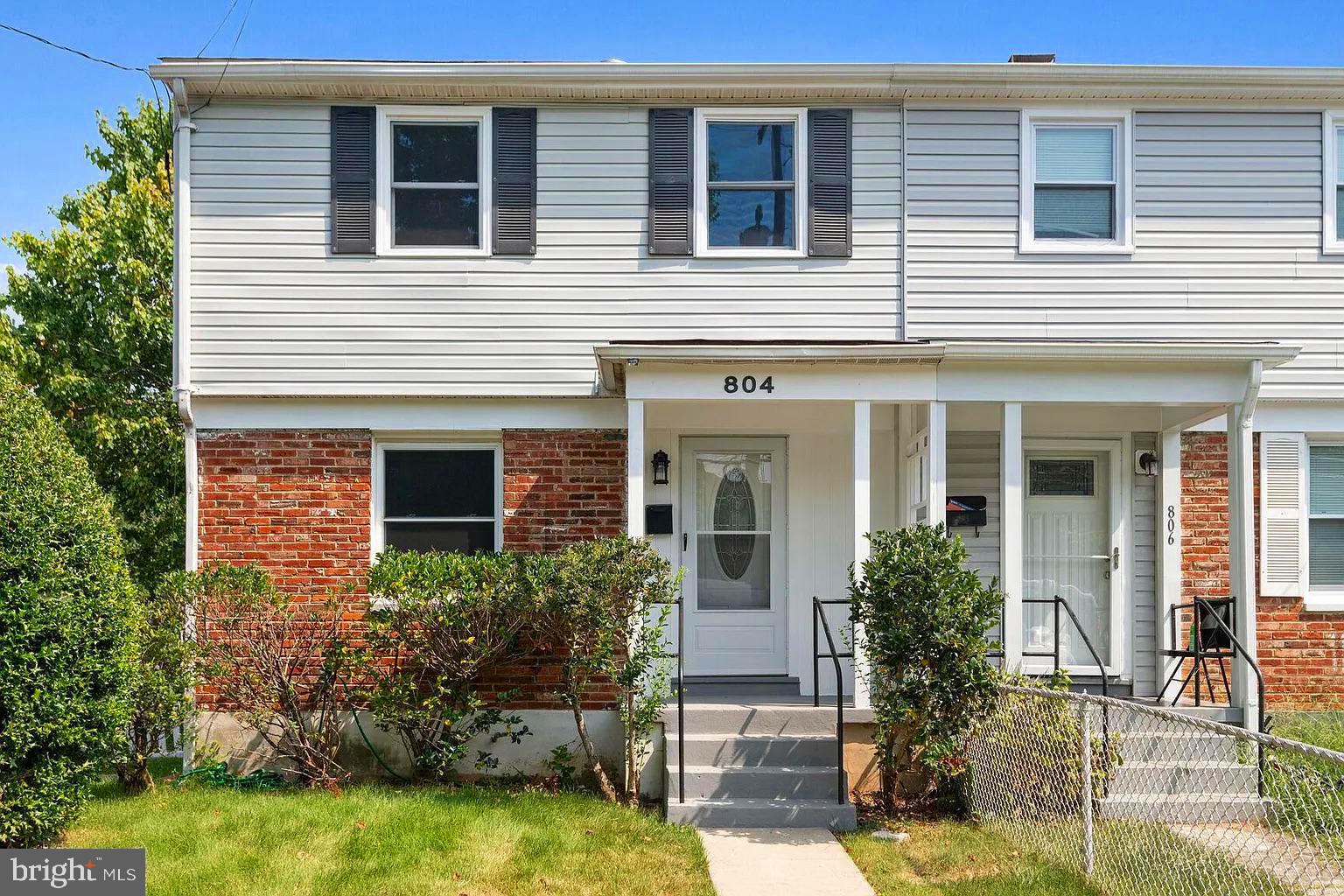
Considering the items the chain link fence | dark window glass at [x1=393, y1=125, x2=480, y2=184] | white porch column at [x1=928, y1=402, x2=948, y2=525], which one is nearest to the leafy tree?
dark window glass at [x1=393, y1=125, x2=480, y2=184]

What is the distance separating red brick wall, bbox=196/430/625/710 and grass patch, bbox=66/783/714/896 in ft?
5.45

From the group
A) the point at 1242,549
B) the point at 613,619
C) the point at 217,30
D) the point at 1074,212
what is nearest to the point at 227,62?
the point at 217,30

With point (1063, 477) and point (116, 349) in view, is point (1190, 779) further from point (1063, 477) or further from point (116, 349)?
point (116, 349)

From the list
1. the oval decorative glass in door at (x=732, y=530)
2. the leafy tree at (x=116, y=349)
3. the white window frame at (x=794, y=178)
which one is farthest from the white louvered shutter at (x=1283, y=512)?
the leafy tree at (x=116, y=349)

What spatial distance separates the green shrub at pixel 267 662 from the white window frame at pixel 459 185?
9.73 ft

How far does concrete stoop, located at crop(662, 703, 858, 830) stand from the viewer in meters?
7.01

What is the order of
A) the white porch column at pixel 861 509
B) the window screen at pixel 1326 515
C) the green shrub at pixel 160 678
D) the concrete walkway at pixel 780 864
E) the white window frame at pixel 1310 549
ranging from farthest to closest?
the window screen at pixel 1326 515
the white window frame at pixel 1310 549
the white porch column at pixel 861 509
the green shrub at pixel 160 678
the concrete walkway at pixel 780 864

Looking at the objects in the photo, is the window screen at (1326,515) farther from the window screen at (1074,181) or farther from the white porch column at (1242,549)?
the window screen at (1074,181)

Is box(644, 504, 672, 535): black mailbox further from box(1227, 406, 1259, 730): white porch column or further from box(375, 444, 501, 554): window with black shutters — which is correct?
box(1227, 406, 1259, 730): white porch column

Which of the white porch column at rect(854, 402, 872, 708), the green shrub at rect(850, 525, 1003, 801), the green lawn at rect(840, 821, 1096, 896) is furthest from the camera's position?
the white porch column at rect(854, 402, 872, 708)

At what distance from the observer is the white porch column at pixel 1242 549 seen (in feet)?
25.9

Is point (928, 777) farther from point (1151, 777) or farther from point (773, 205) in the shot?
point (773, 205)

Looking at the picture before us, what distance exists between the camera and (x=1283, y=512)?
9023mm

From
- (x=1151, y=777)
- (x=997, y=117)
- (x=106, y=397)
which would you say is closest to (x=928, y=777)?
(x=1151, y=777)
